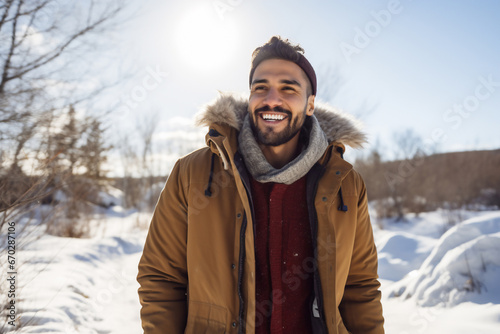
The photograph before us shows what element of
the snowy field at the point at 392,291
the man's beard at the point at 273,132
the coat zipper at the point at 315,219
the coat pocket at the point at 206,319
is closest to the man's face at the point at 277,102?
the man's beard at the point at 273,132

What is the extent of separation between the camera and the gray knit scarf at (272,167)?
1704mm

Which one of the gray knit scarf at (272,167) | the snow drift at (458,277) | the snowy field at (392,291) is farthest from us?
the snow drift at (458,277)

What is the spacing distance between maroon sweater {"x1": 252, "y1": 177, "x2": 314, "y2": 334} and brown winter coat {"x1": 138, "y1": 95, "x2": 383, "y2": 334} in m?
0.09

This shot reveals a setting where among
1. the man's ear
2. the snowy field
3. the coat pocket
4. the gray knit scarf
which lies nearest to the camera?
the coat pocket

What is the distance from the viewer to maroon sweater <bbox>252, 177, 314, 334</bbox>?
1.59 metres

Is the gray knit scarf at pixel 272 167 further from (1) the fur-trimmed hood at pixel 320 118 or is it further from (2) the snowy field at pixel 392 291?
(2) the snowy field at pixel 392 291

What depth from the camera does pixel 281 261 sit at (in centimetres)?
162

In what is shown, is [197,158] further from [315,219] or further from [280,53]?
[280,53]

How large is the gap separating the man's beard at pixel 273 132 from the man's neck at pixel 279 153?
0.29 ft

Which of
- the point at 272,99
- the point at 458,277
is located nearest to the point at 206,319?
the point at 272,99

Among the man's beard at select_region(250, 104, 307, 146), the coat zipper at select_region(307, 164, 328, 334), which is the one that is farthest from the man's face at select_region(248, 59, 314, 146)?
the coat zipper at select_region(307, 164, 328, 334)

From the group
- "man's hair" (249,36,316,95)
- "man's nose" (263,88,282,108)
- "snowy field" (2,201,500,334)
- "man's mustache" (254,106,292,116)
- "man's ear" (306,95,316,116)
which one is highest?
"man's hair" (249,36,316,95)

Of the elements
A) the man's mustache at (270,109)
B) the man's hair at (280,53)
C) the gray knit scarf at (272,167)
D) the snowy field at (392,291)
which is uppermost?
the man's hair at (280,53)

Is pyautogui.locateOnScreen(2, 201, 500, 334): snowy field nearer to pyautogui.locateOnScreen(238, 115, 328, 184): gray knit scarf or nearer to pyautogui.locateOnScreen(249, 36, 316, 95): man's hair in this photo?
pyautogui.locateOnScreen(238, 115, 328, 184): gray knit scarf
